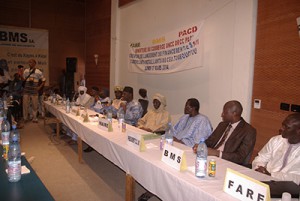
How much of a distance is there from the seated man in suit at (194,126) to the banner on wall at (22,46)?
713cm

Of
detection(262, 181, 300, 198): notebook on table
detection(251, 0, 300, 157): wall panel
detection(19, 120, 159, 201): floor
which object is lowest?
detection(19, 120, 159, 201): floor

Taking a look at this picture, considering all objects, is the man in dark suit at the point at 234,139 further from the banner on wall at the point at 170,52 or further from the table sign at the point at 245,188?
the banner on wall at the point at 170,52

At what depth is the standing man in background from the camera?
6.84m

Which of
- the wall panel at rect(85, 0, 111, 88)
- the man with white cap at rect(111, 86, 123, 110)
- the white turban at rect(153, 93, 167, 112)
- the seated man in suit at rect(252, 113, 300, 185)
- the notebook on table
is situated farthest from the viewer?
the wall panel at rect(85, 0, 111, 88)

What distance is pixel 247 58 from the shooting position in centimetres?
347

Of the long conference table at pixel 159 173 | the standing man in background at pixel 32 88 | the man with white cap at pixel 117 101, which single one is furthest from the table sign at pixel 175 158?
the standing man in background at pixel 32 88

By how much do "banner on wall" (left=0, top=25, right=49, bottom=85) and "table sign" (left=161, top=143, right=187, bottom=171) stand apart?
7.93 metres

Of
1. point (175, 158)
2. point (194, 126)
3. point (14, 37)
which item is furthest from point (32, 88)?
point (175, 158)

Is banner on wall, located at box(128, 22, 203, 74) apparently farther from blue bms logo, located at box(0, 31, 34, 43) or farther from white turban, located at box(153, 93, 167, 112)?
blue bms logo, located at box(0, 31, 34, 43)

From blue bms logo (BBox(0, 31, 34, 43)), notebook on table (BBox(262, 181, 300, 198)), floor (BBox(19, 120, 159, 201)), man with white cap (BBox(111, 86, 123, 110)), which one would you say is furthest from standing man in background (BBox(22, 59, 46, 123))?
notebook on table (BBox(262, 181, 300, 198))

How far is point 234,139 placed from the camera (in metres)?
2.20

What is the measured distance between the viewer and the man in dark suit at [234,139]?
2.13m

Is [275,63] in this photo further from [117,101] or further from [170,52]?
[117,101]

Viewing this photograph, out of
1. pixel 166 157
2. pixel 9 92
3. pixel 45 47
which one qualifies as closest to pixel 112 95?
pixel 9 92
